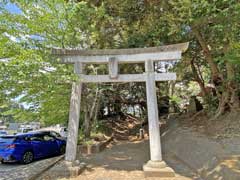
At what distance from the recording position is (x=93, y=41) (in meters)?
10.9

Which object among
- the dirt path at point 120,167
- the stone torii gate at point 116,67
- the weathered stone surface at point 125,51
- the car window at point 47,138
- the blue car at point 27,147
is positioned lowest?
the dirt path at point 120,167

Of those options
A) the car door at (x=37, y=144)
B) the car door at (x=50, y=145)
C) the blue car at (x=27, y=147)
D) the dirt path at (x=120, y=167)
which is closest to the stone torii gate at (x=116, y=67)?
the dirt path at (x=120, y=167)

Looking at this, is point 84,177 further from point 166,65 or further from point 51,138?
point 166,65

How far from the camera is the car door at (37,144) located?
1078 centimetres

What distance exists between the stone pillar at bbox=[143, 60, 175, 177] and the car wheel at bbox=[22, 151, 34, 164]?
596cm

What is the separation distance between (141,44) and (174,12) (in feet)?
7.11

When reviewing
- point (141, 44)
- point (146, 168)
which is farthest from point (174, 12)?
point (146, 168)

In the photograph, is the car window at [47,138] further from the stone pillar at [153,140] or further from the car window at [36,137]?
the stone pillar at [153,140]

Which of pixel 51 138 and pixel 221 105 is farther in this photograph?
pixel 51 138

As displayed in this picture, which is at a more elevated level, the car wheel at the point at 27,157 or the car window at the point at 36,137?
the car window at the point at 36,137

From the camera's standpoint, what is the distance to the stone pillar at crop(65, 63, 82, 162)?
22.6 ft

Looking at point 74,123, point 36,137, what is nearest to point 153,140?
point 74,123

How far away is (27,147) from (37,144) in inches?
24.9

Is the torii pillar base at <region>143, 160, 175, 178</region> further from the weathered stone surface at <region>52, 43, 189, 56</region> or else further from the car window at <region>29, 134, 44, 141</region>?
the car window at <region>29, 134, 44, 141</region>
